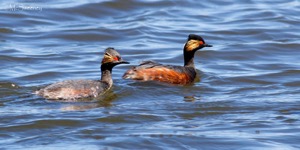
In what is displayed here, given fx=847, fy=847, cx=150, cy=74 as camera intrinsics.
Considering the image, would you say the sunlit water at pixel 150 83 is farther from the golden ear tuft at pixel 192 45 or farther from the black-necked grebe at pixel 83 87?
the golden ear tuft at pixel 192 45

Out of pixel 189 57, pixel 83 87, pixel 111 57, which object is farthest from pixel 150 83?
pixel 83 87

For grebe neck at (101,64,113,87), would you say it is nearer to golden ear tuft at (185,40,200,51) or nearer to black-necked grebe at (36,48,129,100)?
black-necked grebe at (36,48,129,100)

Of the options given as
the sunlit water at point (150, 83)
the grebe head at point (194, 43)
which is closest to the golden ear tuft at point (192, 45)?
the grebe head at point (194, 43)

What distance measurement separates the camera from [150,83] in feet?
45.2

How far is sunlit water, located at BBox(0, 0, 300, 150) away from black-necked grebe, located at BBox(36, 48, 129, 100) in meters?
0.18

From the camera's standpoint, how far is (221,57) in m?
16.8

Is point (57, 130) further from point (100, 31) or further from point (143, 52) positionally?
point (100, 31)

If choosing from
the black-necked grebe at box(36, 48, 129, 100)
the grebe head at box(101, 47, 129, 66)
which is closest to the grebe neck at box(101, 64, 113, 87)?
the black-necked grebe at box(36, 48, 129, 100)

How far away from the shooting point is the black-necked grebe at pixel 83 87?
482 inches

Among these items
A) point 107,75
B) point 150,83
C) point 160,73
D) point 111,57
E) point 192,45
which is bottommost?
point 150,83

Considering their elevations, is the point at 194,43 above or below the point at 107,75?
above

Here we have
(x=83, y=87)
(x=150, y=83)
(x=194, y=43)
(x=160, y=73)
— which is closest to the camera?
(x=83, y=87)

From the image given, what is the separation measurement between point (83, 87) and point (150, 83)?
1613 mm

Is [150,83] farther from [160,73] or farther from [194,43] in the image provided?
[194,43]
